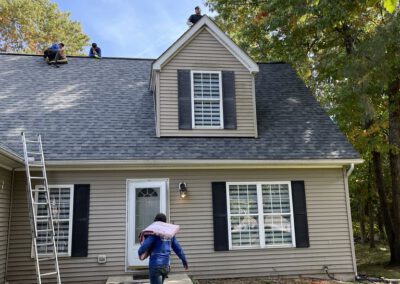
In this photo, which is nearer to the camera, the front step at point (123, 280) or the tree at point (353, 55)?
the front step at point (123, 280)

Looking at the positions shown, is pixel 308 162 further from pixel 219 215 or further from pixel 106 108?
pixel 106 108

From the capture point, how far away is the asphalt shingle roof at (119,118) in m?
8.43

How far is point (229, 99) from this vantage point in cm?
943

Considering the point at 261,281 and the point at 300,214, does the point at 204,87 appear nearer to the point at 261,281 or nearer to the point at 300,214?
the point at 300,214

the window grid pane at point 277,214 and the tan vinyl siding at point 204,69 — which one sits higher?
the tan vinyl siding at point 204,69

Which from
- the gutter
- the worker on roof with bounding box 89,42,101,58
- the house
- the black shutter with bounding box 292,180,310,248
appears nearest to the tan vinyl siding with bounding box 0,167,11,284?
the house

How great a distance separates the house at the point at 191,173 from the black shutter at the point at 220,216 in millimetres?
22

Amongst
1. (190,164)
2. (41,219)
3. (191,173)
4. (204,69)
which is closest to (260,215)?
(191,173)

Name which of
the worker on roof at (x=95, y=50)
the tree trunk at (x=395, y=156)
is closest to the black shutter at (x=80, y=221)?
the worker on roof at (x=95, y=50)

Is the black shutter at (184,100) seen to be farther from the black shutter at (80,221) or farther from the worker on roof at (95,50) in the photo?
the worker on roof at (95,50)

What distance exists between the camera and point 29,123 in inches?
348

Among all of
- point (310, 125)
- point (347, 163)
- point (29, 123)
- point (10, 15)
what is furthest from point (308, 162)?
point (10, 15)

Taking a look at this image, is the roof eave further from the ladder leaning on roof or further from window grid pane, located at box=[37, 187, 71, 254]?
window grid pane, located at box=[37, 187, 71, 254]

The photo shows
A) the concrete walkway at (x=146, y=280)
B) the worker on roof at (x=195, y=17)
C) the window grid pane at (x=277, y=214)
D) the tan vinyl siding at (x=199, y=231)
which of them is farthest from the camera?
the worker on roof at (x=195, y=17)
